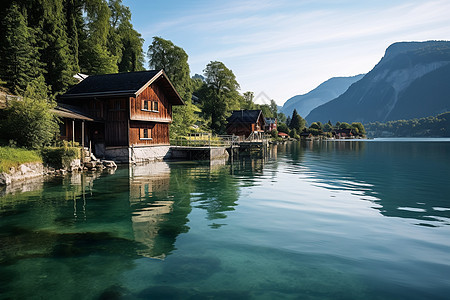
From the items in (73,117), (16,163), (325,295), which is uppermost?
(73,117)

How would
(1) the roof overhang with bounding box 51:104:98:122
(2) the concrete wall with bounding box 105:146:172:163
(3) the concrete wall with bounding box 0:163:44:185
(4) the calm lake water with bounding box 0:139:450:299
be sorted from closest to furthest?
(4) the calm lake water with bounding box 0:139:450:299
(3) the concrete wall with bounding box 0:163:44:185
(1) the roof overhang with bounding box 51:104:98:122
(2) the concrete wall with bounding box 105:146:172:163

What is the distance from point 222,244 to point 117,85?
27164mm

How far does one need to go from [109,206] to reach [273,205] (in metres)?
7.41

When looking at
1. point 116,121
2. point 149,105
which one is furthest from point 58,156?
point 149,105

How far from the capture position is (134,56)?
60.9 meters

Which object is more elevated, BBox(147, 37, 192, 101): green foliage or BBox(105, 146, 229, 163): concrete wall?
BBox(147, 37, 192, 101): green foliage

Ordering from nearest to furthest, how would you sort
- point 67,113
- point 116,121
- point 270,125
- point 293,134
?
point 67,113, point 116,121, point 270,125, point 293,134

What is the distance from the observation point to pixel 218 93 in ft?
217

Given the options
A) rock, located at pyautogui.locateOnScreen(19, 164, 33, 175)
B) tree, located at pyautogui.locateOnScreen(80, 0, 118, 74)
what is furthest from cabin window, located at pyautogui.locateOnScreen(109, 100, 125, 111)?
tree, located at pyautogui.locateOnScreen(80, 0, 118, 74)

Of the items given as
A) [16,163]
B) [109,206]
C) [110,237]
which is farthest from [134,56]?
[110,237]

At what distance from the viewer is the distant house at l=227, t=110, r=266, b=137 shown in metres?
69.9

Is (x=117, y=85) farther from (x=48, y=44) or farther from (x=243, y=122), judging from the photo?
(x=243, y=122)

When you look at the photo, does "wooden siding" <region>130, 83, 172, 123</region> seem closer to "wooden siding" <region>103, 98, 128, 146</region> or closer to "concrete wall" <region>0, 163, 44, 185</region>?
"wooden siding" <region>103, 98, 128, 146</region>

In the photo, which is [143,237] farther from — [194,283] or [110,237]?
[194,283]
